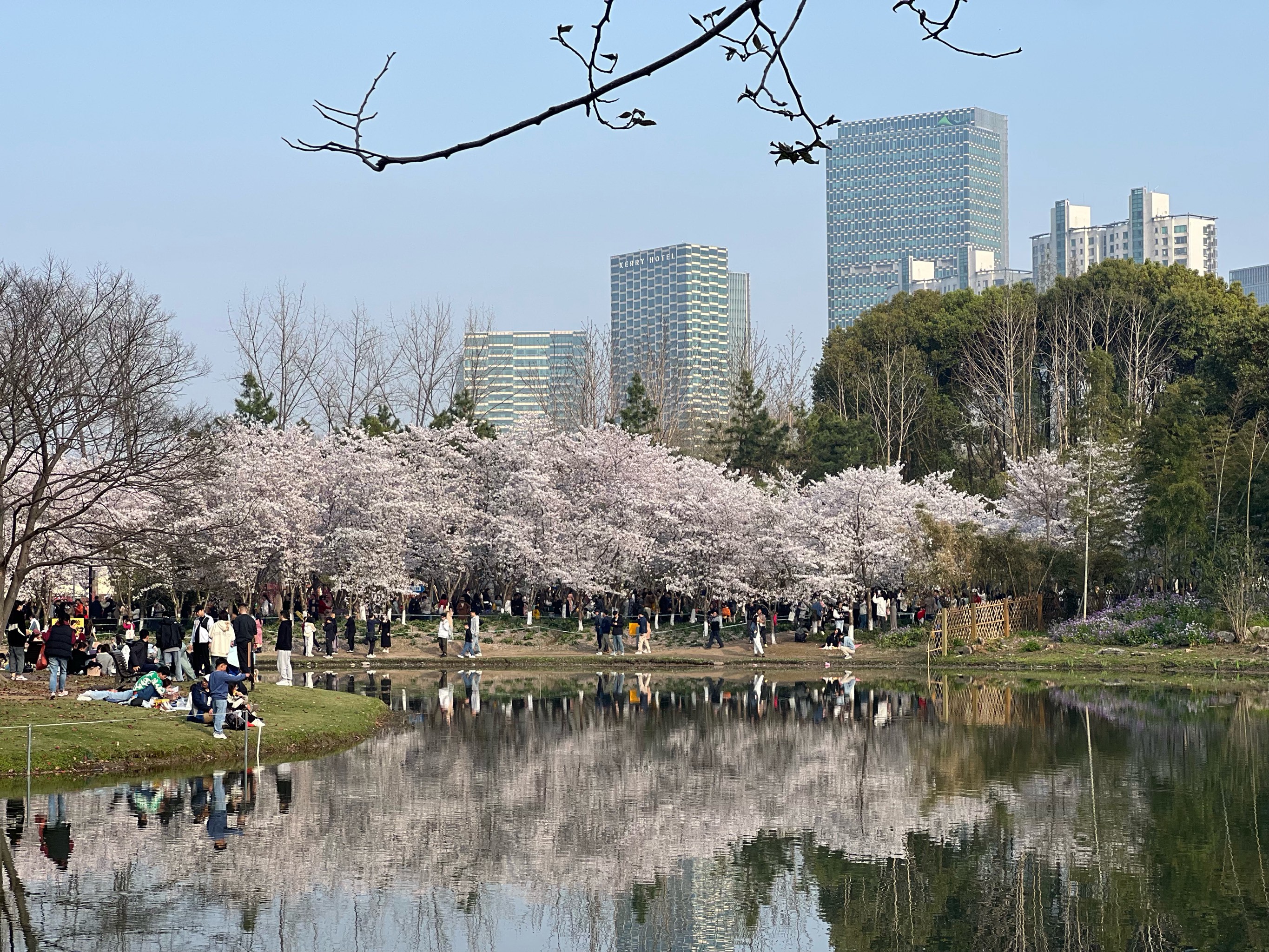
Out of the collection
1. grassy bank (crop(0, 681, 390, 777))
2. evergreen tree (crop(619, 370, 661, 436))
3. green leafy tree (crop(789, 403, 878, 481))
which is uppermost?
evergreen tree (crop(619, 370, 661, 436))

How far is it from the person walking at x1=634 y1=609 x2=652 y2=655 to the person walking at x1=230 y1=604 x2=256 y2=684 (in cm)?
2088

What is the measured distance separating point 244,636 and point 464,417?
40668 mm

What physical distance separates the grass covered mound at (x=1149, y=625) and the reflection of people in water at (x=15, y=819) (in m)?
35.4

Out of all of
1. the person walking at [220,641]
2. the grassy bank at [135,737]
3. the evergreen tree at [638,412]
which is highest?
the evergreen tree at [638,412]

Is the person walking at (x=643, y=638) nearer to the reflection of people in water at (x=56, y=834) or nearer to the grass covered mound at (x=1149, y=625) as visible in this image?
the grass covered mound at (x=1149, y=625)

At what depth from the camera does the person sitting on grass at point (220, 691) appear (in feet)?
77.4

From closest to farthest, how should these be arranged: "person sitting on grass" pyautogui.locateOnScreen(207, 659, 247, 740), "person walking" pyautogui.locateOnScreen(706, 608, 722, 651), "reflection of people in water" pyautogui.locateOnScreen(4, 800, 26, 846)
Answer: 1. "reflection of people in water" pyautogui.locateOnScreen(4, 800, 26, 846)
2. "person sitting on grass" pyautogui.locateOnScreen(207, 659, 247, 740)
3. "person walking" pyautogui.locateOnScreen(706, 608, 722, 651)

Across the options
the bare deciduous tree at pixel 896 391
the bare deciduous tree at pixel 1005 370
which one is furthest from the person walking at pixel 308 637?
the bare deciduous tree at pixel 1005 370

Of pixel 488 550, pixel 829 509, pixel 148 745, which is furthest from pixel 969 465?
pixel 148 745

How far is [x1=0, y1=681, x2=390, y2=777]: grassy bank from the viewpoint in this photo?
21719 mm

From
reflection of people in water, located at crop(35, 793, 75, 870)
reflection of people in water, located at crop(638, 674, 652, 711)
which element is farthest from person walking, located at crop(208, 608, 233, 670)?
reflection of people in water, located at crop(638, 674, 652, 711)

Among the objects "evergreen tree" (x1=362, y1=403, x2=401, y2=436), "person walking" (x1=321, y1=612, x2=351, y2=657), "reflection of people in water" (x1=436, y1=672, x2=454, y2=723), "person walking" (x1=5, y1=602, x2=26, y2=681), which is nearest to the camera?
"person walking" (x1=5, y1=602, x2=26, y2=681)

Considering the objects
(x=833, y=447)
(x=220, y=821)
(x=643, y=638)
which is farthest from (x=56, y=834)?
(x=833, y=447)

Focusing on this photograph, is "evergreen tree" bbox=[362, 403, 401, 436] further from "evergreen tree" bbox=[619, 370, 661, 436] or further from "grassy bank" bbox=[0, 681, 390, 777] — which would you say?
"grassy bank" bbox=[0, 681, 390, 777]
